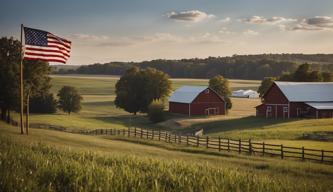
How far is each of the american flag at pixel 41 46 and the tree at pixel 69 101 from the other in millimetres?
63252

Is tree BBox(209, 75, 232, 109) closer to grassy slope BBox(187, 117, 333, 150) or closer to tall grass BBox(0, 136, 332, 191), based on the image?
grassy slope BBox(187, 117, 333, 150)

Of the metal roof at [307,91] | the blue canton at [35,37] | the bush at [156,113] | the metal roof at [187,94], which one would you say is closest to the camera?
the blue canton at [35,37]

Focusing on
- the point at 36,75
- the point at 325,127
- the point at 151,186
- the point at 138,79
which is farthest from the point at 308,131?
the point at 138,79

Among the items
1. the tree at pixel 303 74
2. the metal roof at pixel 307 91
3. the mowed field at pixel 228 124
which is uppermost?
the tree at pixel 303 74

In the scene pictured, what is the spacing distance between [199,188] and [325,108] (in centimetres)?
6237

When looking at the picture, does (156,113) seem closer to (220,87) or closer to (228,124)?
(228,124)

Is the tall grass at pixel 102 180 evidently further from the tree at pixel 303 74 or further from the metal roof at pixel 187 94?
the tree at pixel 303 74

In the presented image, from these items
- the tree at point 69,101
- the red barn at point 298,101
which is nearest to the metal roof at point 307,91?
the red barn at point 298,101

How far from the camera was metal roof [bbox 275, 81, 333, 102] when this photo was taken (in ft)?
240

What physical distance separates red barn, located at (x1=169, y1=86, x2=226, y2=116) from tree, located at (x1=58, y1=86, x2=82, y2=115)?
838 inches

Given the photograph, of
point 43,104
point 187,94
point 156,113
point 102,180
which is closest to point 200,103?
point 187,94

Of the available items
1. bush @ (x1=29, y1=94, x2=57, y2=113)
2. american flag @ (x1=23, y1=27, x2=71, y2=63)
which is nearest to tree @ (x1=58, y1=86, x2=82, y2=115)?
bush @ (x1=29, y1=94, x2=57, y2=113)

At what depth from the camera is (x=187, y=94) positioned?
298 feet

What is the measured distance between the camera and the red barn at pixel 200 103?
8669cm
